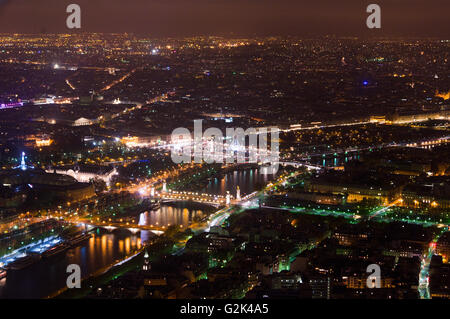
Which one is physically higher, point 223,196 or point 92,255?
point 223,196

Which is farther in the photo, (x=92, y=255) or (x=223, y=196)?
(x=223, y=196)

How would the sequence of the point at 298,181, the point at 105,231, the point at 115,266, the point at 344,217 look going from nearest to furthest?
the point at 115,266
the point at 105,231
the point at 344,217
the point at 298,181

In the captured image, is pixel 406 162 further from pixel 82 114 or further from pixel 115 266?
pixel 82 114

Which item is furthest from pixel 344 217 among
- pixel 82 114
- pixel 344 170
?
pixel 82 114

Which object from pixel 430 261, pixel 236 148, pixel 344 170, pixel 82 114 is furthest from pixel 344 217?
pixel 82 114
